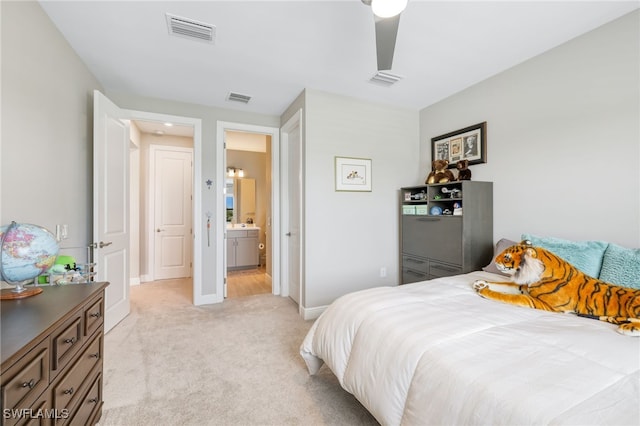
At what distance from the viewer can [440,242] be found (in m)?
2.87

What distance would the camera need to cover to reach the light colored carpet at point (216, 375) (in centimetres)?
156

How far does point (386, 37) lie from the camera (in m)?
1.54

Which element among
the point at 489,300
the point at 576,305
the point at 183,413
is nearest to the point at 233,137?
the point at 183,413

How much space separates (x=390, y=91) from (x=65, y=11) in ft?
9.54

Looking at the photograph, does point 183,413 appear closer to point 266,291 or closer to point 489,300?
point 489,300

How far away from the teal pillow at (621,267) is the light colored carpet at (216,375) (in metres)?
1.71

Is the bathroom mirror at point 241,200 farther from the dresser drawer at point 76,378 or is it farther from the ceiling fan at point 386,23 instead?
the ceiling fan at point 386,23

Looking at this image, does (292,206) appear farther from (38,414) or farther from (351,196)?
(38,414)

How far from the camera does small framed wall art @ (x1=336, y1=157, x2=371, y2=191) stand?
3221 mm

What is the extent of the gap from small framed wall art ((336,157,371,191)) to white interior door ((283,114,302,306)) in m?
0.49

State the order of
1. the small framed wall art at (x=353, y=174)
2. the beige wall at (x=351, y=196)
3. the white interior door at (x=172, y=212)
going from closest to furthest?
the beige wall at (x=351, y=196) → the small framed wall art at (x=353, y=174) → the white interior door at (x=172, y=212)

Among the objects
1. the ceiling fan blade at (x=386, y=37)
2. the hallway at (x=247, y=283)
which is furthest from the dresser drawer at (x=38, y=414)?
the hallway at (x=247, y=283)

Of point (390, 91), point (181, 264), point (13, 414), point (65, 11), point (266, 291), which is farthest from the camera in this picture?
point (181, 264)

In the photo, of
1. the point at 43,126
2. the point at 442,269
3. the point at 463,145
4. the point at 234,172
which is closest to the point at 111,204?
the point at 43,126
